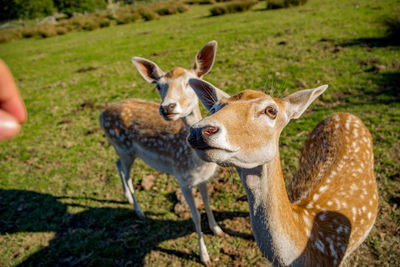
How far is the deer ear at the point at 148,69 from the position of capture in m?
3.29

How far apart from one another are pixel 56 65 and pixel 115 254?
45.8 feet

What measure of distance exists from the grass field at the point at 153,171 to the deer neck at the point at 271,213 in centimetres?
85

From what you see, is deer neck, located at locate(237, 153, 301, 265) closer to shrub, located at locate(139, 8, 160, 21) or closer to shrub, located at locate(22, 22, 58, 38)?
shrub, located at locate(139, 8, 160, 21)

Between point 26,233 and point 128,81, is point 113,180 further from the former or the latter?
point 128,81

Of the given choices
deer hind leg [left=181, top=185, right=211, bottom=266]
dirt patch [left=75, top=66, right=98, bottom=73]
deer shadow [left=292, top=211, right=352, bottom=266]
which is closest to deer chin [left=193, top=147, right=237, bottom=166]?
deer shadow [left=292, top=211, right=352, bottom=266]

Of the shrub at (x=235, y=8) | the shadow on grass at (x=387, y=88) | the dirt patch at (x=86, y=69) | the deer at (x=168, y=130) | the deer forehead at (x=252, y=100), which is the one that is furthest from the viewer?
the shrub at (x=235, y=8)

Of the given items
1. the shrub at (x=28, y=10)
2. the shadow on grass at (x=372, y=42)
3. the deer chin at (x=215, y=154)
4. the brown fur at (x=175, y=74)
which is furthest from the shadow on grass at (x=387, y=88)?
the shrub at (x=28, y=10)

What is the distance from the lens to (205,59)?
3.31 meters

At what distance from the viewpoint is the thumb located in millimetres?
690

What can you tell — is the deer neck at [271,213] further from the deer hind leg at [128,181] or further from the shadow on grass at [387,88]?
the shadow on grass at [387,88]

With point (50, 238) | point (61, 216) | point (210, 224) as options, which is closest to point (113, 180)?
point (61, 216)

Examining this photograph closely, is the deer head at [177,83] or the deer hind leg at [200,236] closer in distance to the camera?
the deer head at [177,83]

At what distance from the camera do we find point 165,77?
3.16m

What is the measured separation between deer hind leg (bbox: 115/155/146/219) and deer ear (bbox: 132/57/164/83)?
1.53m
